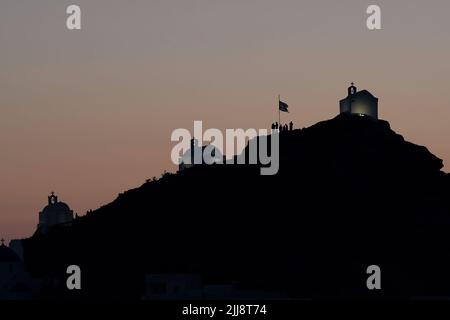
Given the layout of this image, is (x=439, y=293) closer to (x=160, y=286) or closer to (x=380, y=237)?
(x=380, y=237)

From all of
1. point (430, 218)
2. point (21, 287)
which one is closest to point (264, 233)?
point (430, 218)

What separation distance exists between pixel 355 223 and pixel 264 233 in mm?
13326

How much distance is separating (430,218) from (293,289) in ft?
86.8

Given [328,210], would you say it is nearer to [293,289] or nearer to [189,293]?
[293,289]

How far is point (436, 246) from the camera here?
192125 millimetres

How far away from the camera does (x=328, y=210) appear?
197625 millimetres

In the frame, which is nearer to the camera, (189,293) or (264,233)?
(189,293)
